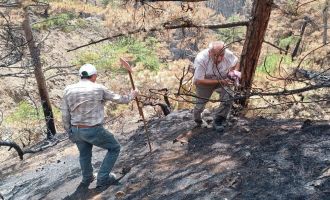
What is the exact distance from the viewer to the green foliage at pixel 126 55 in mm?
16356

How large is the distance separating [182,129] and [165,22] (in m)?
1.88

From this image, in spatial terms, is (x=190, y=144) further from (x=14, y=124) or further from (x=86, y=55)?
(x=86, y=55)

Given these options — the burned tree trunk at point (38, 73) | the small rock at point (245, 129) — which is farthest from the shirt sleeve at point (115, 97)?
the burned tree trunk at point (38, 73)

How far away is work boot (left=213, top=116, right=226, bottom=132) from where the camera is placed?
653 centimetres

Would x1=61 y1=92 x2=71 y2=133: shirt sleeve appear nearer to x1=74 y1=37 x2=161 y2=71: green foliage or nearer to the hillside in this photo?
the hillside

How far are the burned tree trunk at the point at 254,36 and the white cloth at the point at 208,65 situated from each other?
23.1 inches

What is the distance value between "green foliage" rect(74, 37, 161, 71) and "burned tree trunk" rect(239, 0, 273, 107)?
332 inches

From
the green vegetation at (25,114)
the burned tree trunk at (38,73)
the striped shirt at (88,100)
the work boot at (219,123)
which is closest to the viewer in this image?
the striped shirt at (88,100)

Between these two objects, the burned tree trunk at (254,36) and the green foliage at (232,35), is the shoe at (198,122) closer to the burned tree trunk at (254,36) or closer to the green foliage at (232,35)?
the burned tree trunk at (254,36)

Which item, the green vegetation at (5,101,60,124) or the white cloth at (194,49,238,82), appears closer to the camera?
the white cloth at (194,49,238,82)

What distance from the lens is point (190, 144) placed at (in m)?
6.42

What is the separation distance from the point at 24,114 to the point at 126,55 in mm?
4517

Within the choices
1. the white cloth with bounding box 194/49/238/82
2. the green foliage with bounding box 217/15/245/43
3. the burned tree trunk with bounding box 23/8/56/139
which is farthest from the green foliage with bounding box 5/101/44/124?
the white cloth with bounding box 194/49/238/82

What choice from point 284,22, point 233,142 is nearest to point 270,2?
point 233,142
